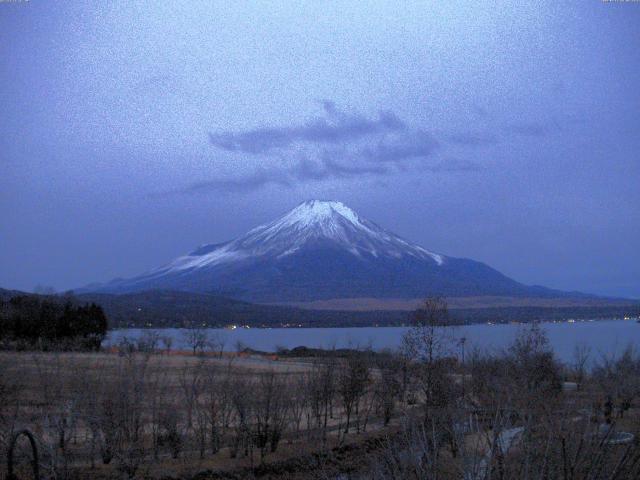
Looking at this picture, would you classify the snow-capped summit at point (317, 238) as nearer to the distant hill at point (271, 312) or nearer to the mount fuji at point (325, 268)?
the mount fuji at point (325, 268)

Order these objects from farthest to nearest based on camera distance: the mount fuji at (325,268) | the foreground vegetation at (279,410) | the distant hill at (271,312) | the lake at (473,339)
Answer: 1. the mount fuji at (325,268)
2. the distant hill at (271,312)
3. the lake at (473,339)
4. the foreground vegetation at (279,410)

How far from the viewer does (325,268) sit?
162m

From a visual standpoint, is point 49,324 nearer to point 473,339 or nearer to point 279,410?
point 473,339

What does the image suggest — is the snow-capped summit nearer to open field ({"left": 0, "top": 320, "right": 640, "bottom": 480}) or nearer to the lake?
the lake

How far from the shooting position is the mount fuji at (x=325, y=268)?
15425cm

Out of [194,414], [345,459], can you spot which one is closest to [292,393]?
[194,414]

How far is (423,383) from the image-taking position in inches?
949

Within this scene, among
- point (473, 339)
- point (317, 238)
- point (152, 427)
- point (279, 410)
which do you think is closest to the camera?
point (152, 427)

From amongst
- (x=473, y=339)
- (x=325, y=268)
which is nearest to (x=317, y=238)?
(x=325, y=268)

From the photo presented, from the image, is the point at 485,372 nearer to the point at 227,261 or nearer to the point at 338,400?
the point at 338,400

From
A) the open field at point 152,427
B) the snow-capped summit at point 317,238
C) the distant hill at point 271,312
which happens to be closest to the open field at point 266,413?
the open field at point 152,427

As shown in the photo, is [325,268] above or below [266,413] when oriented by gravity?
above

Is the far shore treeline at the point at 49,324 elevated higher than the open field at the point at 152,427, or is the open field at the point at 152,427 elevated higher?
the far shore treeline at the point at 49,324

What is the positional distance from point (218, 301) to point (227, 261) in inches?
1906
